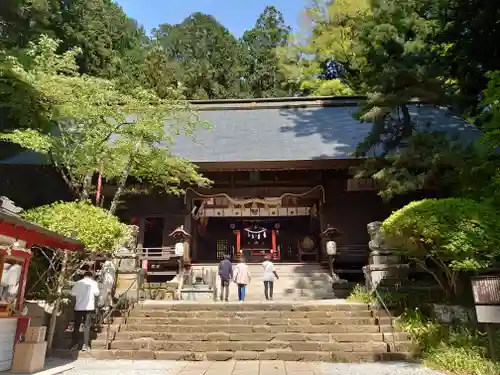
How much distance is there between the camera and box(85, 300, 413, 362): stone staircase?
746 cm

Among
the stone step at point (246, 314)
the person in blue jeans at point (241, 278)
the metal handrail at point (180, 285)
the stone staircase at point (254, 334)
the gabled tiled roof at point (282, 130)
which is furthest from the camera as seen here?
the gabled tiled roof at point (282, 130)

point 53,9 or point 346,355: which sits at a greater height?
point 53,9

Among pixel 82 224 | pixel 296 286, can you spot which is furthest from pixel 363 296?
pixel 82 224

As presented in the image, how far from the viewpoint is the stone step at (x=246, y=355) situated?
23.7 ft

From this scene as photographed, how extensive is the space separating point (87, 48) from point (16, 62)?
62.2 feet

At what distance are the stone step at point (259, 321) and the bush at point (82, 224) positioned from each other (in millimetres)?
2148

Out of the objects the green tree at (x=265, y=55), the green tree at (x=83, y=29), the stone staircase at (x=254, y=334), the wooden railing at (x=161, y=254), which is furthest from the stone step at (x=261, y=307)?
the green tree at (x=265, y=55)

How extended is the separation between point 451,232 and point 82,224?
275 inches

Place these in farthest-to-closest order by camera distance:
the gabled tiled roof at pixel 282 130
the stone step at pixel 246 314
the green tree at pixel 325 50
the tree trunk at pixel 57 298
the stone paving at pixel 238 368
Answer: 1. the green tree at pixel 325 50
2. the gabled tiled roof at pixel 282 130
3. the stone step at pixel 246 314
4. the tree trunk at pixel 57 298
5. the stone paving at pixel 238 368

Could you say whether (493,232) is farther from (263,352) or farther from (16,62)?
(16,62)

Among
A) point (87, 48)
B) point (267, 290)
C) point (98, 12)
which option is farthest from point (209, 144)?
point (98, 12)

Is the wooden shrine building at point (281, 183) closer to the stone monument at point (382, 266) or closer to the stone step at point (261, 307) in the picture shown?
the stone monument at point (382, 266)

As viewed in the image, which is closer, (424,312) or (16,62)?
(424,312)

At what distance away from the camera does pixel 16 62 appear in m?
8.96
